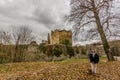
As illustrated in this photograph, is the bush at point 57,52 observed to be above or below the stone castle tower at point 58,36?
below

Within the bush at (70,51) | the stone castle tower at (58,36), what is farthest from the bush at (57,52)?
the stone castle tower at (58,36)

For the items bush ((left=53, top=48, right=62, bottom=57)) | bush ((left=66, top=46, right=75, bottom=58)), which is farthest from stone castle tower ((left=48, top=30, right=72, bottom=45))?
bush ((left=53, top=48, right=62, bottom=57))

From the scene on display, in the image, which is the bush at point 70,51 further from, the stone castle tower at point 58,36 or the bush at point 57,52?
the stone castle tower at point 58,36

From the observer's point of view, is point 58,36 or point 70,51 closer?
point 70,51

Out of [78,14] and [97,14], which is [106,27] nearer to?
[97,14]

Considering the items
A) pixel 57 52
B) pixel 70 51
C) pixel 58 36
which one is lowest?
pixel 57 52

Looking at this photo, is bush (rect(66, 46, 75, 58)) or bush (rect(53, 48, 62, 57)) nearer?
bush (rect(53, 48, 62, 57))

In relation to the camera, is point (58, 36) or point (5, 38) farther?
point (58, 36)

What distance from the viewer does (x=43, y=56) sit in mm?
34094

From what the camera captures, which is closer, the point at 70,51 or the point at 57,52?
the point at 57,52

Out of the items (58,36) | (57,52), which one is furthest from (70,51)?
(58,36)

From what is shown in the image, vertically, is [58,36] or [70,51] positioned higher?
[58,36]

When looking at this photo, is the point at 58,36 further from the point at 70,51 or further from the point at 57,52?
the point at 57,52

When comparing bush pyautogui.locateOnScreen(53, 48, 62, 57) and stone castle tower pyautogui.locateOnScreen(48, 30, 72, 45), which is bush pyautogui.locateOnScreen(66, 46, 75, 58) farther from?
stone castle tower pyautogui.locateOnScreen(48, 30, 72, 45)
